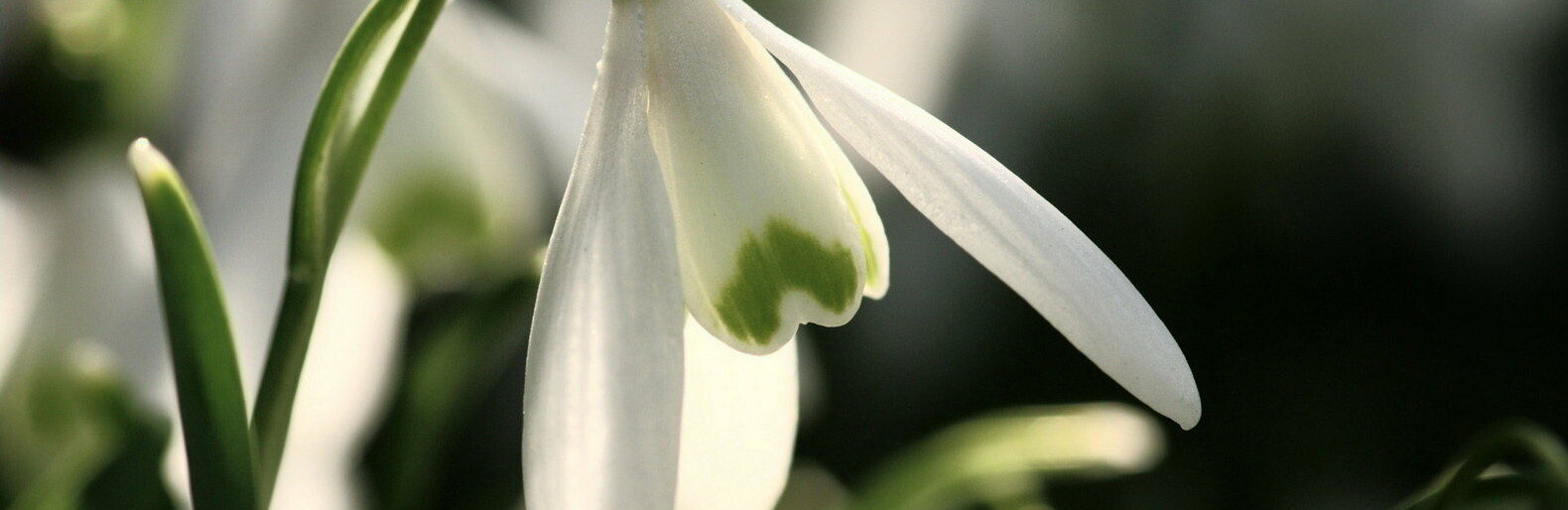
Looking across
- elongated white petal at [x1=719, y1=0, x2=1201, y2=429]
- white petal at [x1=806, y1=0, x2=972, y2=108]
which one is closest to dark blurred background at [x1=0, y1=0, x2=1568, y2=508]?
white petal at [x1=806, y1=0, x2=972, y2=108]

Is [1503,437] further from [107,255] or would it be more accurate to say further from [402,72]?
[107,255]

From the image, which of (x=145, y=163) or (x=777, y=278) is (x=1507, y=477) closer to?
(x=777, y=278)

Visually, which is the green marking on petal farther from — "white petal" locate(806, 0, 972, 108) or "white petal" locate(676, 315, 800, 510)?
"white petal" locate(806, 0, 972, 108)

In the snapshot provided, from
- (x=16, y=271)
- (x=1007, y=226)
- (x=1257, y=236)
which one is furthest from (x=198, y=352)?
(x=1257, y=236)

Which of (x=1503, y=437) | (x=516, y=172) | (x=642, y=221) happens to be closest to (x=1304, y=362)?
(x=516, y=172)

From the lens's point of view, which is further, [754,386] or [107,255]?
[107,255]
